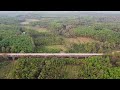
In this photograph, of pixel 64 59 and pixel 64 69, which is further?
pixel 64 59

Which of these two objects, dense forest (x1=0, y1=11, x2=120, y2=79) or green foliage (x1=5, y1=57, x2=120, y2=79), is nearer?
green foliage (x1=5, y1=57, x2=120, y2=79)

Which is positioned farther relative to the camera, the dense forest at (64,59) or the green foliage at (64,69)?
the dense forest at (64,59)
